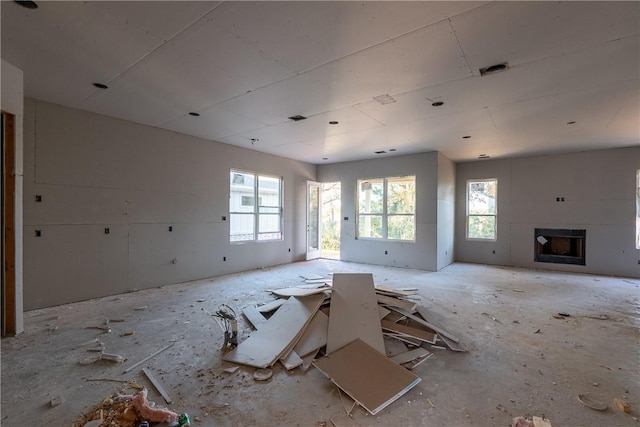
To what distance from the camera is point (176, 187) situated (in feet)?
18.3

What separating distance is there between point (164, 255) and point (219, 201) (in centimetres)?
157

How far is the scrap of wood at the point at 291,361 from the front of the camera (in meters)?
2.51

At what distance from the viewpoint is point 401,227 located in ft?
24.8

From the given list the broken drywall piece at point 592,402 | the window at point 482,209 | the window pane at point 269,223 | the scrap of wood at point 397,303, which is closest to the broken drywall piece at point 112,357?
the scrap of wood at point 397,303

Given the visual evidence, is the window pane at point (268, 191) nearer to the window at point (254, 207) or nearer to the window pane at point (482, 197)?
the window at point (254, 207)

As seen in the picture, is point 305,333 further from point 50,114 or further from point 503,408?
point 50,114

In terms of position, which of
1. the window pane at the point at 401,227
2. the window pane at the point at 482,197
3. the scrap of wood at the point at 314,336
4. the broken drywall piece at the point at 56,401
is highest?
the window pane at the point at 482,197

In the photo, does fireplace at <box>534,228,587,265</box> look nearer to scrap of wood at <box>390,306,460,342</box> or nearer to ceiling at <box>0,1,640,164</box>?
ceiling at <box>0,1,640,164</box>

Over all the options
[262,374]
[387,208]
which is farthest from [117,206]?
[387,208]

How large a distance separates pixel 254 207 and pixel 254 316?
3799 mm

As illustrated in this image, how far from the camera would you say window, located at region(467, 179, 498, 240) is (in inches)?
319

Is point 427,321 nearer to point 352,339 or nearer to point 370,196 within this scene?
point 352,339

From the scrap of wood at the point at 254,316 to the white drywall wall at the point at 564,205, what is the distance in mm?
6842

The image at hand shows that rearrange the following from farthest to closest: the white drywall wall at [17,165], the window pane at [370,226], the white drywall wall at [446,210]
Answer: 1. the window pane at [370,226]
2. the white drywall wall at [446,210]
3. the white drywall wall at [17,165]
